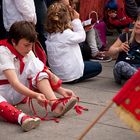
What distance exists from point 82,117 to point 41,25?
1989 millimetres

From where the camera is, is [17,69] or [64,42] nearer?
[17,69]

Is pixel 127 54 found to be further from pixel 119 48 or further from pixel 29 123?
pixel 29 123

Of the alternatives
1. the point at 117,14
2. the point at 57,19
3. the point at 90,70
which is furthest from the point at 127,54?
the point at 117,14

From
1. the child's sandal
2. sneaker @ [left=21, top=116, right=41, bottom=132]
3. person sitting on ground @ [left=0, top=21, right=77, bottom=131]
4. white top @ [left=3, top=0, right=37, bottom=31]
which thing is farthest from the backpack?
sneaker @ [left=21, top=116, right=41, bottom=132]

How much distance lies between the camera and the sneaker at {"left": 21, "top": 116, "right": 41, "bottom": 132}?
13.4 ft

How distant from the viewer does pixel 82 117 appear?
457cm

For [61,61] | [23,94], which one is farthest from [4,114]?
[61,61]

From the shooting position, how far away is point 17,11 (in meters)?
5.42

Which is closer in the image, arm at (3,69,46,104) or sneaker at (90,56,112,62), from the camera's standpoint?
arm at (3,69,46,104)

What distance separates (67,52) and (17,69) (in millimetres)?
1277

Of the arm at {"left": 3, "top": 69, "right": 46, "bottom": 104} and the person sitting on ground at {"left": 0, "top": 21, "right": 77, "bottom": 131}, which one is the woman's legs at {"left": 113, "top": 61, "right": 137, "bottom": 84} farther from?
the arm at {"left": 3, "top": 69, "right": 46, "bottom": 104}

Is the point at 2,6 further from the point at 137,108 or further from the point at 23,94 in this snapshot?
the point at 137,108

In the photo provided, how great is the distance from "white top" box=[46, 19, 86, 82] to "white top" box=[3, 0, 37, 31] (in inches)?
18.1

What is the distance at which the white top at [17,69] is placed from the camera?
453cm
